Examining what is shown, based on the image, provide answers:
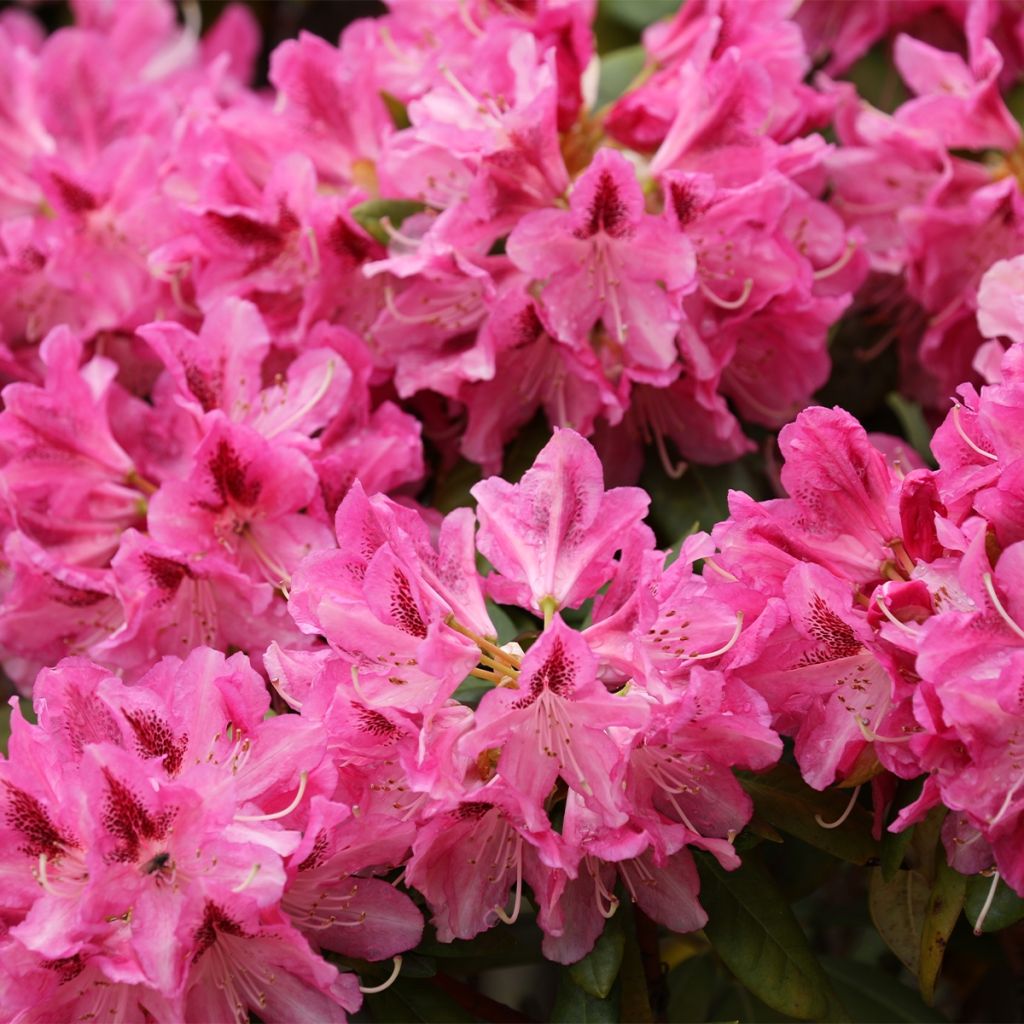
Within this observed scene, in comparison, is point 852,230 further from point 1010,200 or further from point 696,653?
point 696,653

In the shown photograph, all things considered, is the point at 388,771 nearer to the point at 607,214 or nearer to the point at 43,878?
the point at 43,878

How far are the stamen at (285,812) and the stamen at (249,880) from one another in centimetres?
3

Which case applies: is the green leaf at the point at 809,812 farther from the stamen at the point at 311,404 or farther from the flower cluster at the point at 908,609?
the stamen at the point at 311,404

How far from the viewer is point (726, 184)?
0.99 meters

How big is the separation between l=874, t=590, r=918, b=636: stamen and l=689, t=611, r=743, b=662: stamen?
7 centimetres

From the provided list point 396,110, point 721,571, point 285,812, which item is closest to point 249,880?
point 285,812

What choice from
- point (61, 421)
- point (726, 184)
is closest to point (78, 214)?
point (61, 421)

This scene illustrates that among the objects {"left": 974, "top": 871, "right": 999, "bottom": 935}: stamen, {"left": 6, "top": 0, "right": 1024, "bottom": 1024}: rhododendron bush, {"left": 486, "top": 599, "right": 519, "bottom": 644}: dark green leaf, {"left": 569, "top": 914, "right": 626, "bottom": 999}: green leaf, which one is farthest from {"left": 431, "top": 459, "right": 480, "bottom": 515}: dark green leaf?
{"left": 974, "top": 871, "right": 999, "bottom": 935}: stamen

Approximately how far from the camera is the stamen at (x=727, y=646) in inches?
29.1

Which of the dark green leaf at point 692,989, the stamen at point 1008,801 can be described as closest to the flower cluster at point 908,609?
the stamen at point 1008,801

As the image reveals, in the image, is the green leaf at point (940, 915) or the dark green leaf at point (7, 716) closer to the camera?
the green leaf at point (940, 915)

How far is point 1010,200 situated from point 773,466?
0.24 metres

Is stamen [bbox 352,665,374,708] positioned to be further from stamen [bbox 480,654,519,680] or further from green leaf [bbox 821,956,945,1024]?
green leaf [bbox 821,956,945,1024]

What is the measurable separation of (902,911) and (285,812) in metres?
0.36
